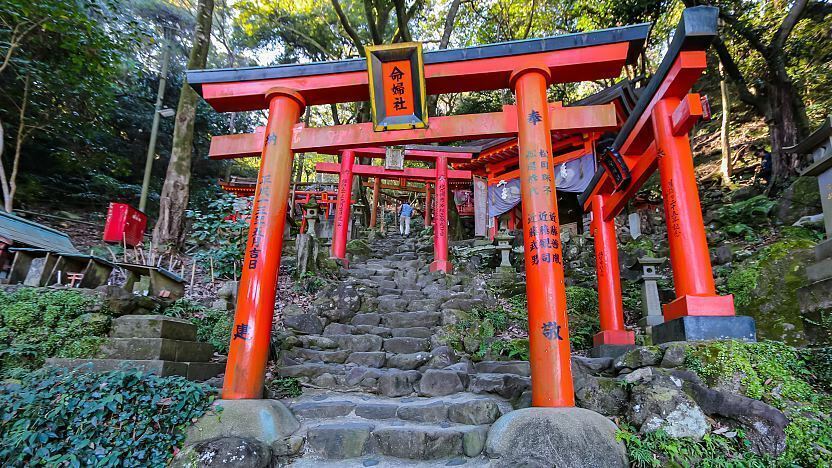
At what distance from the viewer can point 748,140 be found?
16.1 metres

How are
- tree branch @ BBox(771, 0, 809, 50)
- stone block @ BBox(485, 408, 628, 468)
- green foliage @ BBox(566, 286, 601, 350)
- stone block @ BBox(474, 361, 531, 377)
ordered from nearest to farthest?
1. stone block @ BBox(485, 408, 628, 468)
2. stone block @ BBox(474, 361, 531, 377)
3. green foliage @ BBox(566, 286, 601, 350)
4. tree branch @ BBox(771, 0, 809, 50)

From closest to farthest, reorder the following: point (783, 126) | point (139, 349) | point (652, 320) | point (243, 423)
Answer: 1. point (243, 423)
2. point (139, 349)
3. point (652, 320)
4. point (783, 126)

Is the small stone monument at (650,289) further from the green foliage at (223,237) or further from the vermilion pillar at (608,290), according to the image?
the green foliage at (223,237)

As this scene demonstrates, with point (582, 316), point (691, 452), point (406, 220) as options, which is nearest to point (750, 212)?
point (582, 316)

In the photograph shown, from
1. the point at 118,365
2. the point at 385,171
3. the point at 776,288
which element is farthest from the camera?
the point at 385,171

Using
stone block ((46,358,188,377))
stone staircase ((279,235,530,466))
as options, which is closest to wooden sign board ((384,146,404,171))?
stone staircase ((279,235,530,466))

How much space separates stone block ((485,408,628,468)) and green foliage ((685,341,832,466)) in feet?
3.59

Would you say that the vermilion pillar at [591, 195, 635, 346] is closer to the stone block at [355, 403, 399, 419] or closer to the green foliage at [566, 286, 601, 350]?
the green foliage at [566, 286, 601, 350]

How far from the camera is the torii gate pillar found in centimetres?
1103

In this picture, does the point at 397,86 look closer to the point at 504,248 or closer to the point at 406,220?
the point at 504,248

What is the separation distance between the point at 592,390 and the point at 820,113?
648 inches

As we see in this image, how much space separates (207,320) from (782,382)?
6916 mm

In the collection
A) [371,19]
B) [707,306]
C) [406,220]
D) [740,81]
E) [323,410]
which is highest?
[371,19]

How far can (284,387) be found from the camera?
5.16m
